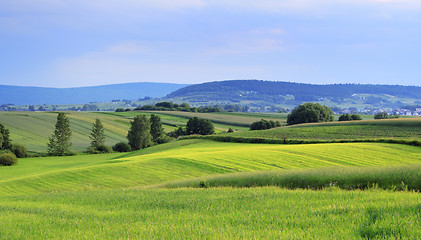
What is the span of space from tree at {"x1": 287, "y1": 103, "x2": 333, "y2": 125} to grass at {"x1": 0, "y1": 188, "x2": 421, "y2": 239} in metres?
99.9

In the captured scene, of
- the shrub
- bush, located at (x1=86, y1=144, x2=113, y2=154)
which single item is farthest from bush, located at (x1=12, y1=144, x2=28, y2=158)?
the shrub

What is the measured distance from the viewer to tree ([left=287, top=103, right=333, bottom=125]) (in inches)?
4284

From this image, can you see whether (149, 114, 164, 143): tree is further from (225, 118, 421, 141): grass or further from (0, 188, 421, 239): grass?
(0, 188, 421, 239): grass

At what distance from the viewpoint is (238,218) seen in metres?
9.41

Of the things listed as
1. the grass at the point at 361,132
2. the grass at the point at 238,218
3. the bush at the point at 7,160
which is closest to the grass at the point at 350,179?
the grass at the point at 238,218

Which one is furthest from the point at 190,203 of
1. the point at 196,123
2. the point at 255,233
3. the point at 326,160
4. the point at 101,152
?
the point at 196,123

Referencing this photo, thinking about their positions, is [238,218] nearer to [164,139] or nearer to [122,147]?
[122,147]

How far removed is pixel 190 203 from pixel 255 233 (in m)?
4.38

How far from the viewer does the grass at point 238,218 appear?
25.6ft

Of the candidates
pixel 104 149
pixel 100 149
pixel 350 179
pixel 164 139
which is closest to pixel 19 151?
pixel 100 149

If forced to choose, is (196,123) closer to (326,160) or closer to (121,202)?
(326,160)

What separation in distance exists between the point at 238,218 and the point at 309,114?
103779 mm

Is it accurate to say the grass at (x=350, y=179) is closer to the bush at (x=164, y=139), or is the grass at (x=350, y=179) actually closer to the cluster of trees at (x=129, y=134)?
the cluster of trees at (x=129, y=134)

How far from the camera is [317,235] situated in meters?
7.58
